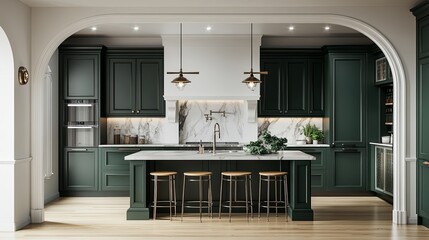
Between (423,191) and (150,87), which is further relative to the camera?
(150,87)

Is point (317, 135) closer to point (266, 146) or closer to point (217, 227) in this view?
point (266, 146)

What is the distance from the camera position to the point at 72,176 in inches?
364

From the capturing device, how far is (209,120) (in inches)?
387

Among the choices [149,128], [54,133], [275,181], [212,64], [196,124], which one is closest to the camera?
[275,181]

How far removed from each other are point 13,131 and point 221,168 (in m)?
2.82

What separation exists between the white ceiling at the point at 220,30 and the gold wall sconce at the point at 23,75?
7.25ft

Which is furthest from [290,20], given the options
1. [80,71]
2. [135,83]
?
[80,71]

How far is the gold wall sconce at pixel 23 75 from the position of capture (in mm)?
6445

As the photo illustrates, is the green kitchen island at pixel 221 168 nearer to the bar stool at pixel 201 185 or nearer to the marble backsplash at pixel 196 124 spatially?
the bar stool at pixel 201 185

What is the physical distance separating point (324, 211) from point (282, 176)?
2.96 feet

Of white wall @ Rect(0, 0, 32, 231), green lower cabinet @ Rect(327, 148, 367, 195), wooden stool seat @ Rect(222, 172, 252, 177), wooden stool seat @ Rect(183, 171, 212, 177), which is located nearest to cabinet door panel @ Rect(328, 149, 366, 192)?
green lower cabinet @ Rect(327, 148, 367, 195)

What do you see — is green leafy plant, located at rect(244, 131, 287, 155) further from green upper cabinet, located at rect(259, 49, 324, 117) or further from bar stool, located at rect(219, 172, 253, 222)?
green upper cabinet, located at rect(259, 49, 324, 117)

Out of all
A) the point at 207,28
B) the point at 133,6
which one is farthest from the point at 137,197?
the point at 207,28

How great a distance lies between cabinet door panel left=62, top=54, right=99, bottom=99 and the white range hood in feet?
4.14
